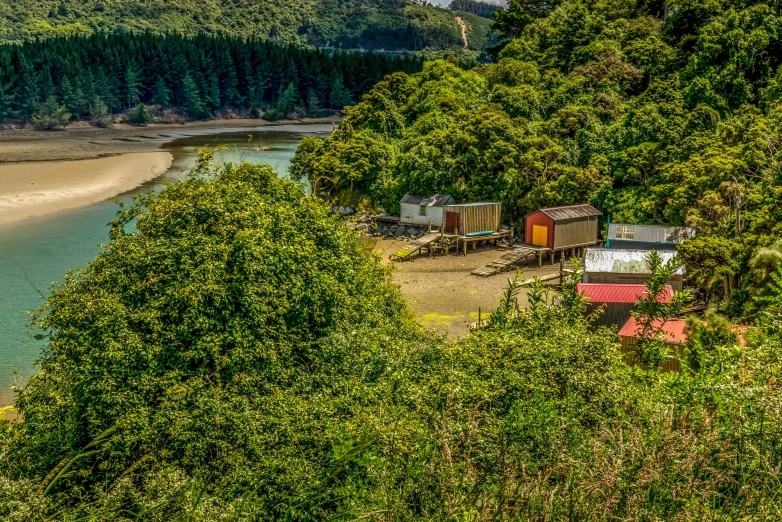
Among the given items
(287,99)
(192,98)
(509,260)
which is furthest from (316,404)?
(287,99)

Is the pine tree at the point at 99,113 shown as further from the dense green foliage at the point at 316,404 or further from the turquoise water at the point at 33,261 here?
the dense green foliage at the point at 316,404

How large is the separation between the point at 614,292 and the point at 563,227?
1063cm

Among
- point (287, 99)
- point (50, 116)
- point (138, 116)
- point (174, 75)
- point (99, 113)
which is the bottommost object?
point (138, 116)

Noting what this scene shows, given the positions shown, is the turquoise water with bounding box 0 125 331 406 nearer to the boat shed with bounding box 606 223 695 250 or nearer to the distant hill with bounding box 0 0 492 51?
the boat shed with bounding box 606 223 695 250

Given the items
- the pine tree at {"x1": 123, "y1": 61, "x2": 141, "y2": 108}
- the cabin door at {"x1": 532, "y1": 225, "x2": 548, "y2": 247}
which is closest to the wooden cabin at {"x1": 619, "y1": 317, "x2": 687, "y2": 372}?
the cabin door at {"x1": 532, "y1": 225, "x2": 548, "y2": 247}

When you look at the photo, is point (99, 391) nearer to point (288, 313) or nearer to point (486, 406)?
point (288, 313)

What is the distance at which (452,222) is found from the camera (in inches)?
1449

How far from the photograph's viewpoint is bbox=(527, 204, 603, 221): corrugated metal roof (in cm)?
3394

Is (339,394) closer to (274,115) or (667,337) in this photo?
(667,337)

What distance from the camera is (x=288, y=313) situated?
13.4 metres

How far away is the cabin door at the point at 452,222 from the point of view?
3641 centimetres

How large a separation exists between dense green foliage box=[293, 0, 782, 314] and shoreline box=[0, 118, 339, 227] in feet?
50.2

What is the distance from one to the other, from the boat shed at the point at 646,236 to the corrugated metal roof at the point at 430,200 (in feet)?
35.0

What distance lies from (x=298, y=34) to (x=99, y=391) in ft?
644
